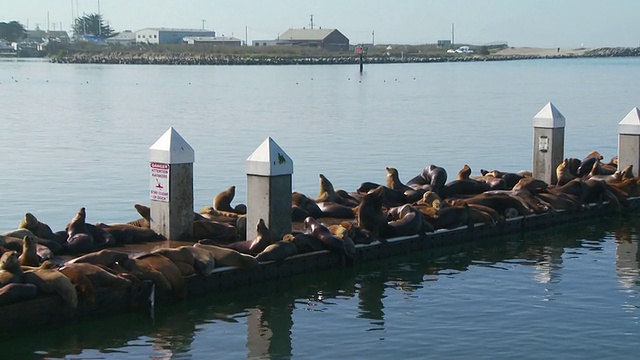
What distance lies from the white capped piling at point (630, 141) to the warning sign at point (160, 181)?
9177 mm

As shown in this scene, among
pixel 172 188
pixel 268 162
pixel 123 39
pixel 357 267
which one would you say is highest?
pixel 123 39

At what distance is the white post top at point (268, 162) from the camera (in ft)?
39.1

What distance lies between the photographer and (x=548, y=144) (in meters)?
17.5

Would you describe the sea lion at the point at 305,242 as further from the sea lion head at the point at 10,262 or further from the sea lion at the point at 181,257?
the sea lion head at the point at 10,262

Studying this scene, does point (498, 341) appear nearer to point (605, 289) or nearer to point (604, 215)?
point (605, 289)

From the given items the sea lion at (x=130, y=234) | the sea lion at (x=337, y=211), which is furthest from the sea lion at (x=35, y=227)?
the sea lion at (x=337, y=211)

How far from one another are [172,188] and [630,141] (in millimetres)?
9246

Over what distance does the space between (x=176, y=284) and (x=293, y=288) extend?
5.28 feet

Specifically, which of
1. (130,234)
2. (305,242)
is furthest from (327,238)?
(130,234)

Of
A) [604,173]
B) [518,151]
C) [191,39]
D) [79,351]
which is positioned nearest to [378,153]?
[518,151]

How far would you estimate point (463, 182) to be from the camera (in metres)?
15.9

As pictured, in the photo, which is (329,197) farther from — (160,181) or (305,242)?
(160,181)

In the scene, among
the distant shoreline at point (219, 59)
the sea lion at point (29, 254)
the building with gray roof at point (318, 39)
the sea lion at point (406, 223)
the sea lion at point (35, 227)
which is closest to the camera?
the sea lion at point (29, 254)

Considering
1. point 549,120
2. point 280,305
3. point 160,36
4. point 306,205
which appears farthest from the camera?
point 160,36
